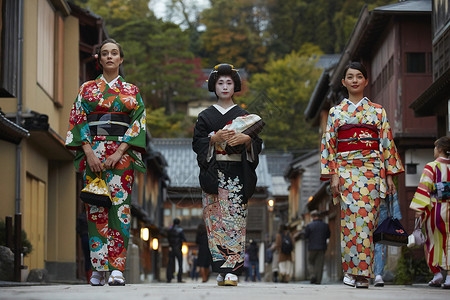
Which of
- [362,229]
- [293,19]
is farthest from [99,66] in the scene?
[293,19]

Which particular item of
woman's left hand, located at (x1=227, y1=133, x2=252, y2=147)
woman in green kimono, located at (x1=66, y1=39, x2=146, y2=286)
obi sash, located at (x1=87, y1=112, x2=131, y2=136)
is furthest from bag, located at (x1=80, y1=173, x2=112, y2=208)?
woman's left hand, located at (x1=227, y1=133, x2=252, y2=147)

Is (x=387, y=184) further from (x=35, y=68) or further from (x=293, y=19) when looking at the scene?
(x=293, y=19)

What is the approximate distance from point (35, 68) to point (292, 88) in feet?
107

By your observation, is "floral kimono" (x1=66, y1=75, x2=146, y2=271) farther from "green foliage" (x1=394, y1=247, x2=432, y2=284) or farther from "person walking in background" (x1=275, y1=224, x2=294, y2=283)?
"person walking in background" (x1=275, y1=224, x2=294, y2=283)

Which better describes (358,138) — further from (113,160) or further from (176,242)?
(176,242)

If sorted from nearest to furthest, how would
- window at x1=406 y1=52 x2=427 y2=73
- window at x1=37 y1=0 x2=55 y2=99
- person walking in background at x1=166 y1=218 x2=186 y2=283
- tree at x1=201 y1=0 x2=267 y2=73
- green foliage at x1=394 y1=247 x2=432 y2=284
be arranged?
green foliage at x1=394 y1=247 x2=432 y2=284 → window at x1=37 y1=0 x2=55 y2=99 → window at x1=406 y1=52 x2=427 y2=73 → person walking in background at x1=166 y1=218 x2=186 y2=283 → tree at x1=201 y1=0 x2=267 y2=73

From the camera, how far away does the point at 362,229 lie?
926 centimetres

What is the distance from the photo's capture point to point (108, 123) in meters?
9.25

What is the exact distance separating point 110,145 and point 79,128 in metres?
0.38

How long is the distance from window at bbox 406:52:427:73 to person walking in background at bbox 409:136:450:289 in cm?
1249

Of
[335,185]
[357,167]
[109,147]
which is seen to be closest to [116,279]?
[109,147]

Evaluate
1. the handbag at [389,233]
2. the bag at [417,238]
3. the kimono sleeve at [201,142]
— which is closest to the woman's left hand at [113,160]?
the kimono sleeve at [201,142]

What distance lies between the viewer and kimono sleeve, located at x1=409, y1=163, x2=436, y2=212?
1161 centimetres

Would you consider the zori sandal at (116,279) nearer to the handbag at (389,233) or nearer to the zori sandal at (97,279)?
the zori sandal at (97,279)
